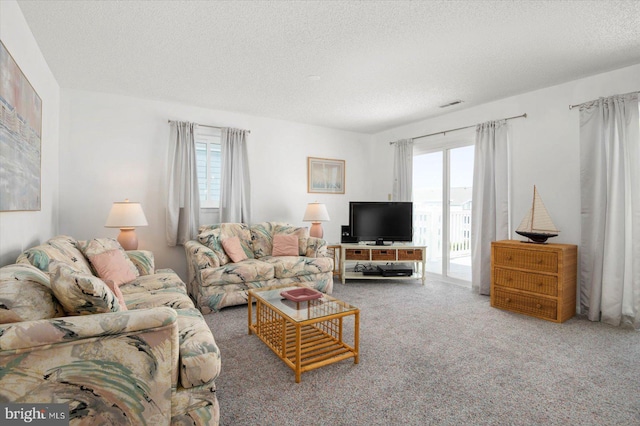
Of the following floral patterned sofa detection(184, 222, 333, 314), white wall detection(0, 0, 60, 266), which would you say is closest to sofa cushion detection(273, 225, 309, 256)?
floral patterned sofa detection(184, 222, 333, 314)

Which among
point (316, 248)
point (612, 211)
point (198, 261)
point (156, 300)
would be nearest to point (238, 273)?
point (198, 261)

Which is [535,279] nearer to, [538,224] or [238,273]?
[538,224]

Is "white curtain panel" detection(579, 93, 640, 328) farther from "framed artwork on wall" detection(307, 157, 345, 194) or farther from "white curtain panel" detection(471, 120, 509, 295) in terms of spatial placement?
"framed artwork on wall" detection(307, 157, 345, 194)

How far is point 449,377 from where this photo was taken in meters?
2.10

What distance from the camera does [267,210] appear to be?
4977mm

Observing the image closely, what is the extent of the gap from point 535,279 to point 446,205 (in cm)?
176

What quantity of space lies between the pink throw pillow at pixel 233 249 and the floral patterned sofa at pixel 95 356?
229cm

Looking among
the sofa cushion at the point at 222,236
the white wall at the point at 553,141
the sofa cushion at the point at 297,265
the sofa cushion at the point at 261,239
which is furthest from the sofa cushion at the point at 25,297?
the white wall at the point at 553,141

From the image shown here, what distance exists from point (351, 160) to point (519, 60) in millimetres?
3137

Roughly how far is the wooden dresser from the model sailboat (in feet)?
0.46

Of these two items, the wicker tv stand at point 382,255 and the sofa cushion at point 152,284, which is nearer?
the sofa cushion at point 152,284

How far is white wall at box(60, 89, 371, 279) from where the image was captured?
373 cm

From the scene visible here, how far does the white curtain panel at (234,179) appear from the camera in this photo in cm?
448

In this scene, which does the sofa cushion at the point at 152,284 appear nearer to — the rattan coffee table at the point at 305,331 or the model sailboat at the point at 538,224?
the rattan coffee table at the point at 305,331
